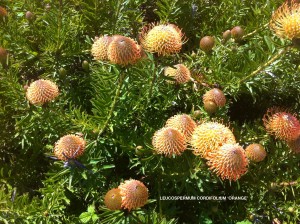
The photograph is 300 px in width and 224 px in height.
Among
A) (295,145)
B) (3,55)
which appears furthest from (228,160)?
(3,55)

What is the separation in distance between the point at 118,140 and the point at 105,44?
0.67 meters

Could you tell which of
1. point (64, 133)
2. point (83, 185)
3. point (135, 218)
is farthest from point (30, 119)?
point (135, 218)

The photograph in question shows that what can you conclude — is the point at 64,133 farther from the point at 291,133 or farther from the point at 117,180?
the point at 291,133

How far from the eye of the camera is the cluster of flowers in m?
1.89

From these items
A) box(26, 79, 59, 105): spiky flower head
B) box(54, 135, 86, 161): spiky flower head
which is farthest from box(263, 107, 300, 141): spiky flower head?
box(26, 79, 59, 105): spiky flower head

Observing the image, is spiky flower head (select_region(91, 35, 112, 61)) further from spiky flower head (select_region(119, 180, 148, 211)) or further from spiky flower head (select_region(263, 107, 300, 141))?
spiky flower head (select_region(263, 107, 300, 141))

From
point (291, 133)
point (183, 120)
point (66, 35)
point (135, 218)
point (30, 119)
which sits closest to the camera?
point (135, 218)

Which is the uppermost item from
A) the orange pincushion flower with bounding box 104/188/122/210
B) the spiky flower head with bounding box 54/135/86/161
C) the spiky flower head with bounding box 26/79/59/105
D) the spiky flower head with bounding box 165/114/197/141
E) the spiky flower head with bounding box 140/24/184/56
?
the spiky flower head with bounding box 140/24/184/56

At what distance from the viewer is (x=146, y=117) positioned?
2752mm

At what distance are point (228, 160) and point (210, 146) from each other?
14 cm

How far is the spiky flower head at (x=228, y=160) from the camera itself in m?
1.86

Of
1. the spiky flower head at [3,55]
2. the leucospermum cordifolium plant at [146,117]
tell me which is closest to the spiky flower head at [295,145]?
the leucospermum cordifolium plant at [146,117]

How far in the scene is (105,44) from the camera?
225 centimetres

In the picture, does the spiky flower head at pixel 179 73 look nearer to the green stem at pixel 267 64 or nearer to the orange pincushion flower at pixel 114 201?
the green stem at pixel 267 64
